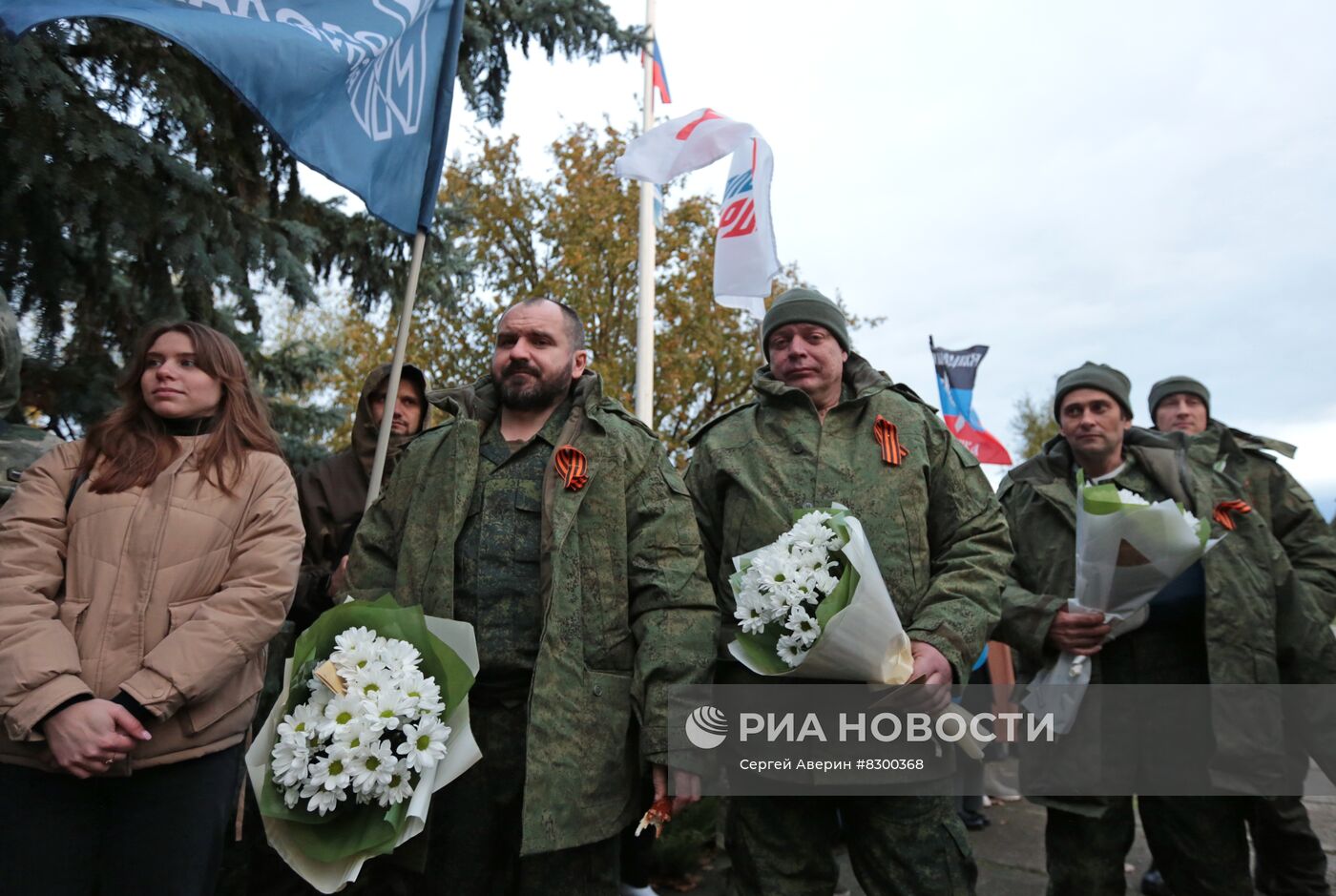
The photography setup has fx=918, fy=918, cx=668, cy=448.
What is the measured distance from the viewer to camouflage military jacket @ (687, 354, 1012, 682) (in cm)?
273

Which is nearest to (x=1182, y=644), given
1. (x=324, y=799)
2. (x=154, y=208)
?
(x=324, y=799)

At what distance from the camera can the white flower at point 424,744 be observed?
213 cm

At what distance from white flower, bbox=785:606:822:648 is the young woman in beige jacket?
4.54 feet

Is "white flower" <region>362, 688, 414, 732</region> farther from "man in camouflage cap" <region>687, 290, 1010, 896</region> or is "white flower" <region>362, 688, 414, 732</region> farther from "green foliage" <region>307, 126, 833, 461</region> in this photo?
"green foliage" <region>307, 126, 833, 461</region>

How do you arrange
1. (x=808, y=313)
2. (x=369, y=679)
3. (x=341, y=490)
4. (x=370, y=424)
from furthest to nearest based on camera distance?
1. (x=370, y=424)
2. (x=341, y=490)
3. (x=808, y=313)
4. (x=369, y=679)

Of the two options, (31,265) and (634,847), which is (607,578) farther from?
(31,265)

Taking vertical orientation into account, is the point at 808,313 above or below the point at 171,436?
above

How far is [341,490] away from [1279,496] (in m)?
4.16

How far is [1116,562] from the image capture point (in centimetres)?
321

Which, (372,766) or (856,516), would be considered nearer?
(372,766)

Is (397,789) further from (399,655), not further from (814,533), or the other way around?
(814,533)

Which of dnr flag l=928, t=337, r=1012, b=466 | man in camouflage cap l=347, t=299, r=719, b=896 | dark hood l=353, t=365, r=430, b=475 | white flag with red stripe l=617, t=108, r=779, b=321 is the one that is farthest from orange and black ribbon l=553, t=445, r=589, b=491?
dnr flag l=928, t=337, r=1012, b=466

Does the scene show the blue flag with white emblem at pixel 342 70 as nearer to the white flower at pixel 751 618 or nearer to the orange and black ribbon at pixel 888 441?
the orange and black ribbon at pixel 888 441

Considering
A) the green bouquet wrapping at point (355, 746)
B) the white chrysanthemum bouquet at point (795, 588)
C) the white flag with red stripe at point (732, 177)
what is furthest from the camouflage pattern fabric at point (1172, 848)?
the white flag with red stripe at point (732, 177)
